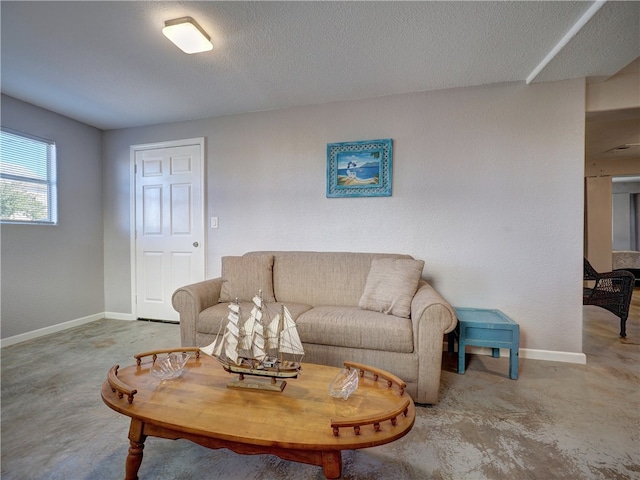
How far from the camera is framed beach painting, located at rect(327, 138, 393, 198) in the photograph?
2.74 meters

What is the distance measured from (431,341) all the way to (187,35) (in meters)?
2.35

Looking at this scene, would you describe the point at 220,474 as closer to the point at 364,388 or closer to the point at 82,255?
the point at 364,388

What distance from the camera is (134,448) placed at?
1.18m

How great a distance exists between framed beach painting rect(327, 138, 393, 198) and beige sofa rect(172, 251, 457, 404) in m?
0.65

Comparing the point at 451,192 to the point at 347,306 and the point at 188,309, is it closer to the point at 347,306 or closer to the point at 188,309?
the point at 347,306

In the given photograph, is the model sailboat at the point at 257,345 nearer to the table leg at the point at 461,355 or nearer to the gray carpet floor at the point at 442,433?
the gray carpet floor at the point at 442,433

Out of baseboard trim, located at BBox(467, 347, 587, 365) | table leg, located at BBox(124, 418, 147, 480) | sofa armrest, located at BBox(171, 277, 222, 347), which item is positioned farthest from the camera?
baseboard trim, located at BBox(467, 347, 587, 365)

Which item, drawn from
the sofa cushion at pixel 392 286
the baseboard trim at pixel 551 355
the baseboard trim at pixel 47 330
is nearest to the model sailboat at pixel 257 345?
the sofa cushion at pixel 392 286

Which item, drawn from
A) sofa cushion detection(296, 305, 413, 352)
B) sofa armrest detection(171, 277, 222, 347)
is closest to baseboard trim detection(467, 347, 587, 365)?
sofa cushion detection(296, 305, 413, 352)

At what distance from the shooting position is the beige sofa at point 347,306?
1758 millimetres

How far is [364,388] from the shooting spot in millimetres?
1272

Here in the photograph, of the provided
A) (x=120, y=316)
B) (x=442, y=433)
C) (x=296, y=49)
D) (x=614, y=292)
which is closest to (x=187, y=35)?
(x=296, y=49)

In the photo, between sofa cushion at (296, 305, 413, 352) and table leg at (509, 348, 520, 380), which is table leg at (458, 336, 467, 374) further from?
sofa cushion at (296, 305, 413, 352)

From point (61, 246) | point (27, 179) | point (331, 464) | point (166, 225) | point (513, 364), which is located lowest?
point (513, 364)
